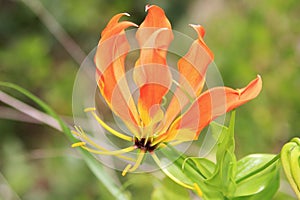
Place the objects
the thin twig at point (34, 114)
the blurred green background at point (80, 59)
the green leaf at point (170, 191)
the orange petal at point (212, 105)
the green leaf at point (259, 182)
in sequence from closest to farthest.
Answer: the orange petal at point (212, 105) → the green leaf at point (259, 182) → the green leaf at point (170, 191) → the thin twig at point (34, 114) → the blurred green background at point (80, 59)

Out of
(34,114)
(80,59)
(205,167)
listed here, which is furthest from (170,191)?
(80,59)

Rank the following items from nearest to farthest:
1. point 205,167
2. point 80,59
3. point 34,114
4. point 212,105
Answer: point 212,105 → point 205,167 → point 34,114 → point 80,59

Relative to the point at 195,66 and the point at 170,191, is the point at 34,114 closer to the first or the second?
the point at 170,191

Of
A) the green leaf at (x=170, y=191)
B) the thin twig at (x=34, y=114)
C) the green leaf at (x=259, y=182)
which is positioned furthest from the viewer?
the thin twig at (x=34, y=114)

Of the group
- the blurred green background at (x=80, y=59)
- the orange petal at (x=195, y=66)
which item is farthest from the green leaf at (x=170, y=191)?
the blurred green background at (x=80, y=59)

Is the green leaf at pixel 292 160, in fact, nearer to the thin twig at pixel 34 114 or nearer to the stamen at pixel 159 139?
the stamen at pixel 159 139

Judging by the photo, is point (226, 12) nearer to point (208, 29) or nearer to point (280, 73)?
point (208, 29)
